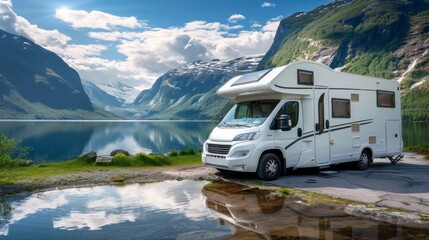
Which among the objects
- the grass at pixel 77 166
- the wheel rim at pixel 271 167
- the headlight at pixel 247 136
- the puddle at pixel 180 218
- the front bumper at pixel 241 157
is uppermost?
the headlight at pixel 247 136

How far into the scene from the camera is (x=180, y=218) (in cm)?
748

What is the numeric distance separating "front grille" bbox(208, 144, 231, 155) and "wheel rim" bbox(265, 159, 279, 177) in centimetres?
155

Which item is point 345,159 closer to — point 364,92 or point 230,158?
point 364,92

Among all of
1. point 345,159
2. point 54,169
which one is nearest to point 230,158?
point 345,159

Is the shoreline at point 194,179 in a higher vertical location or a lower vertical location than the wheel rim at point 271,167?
lower

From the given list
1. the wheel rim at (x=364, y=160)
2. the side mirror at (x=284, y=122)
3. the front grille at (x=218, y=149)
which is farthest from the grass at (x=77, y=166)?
the wheel rim at (x=364, y=160)

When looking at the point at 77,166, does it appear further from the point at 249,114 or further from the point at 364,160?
the point at 364,160

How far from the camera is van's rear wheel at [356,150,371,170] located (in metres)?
15.4

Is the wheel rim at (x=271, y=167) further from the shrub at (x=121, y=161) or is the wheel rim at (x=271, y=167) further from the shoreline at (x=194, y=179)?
the shrub at (x=121, y=161)

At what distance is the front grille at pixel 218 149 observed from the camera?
40.0 feet

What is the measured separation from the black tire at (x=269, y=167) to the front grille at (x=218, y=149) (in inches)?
50.0

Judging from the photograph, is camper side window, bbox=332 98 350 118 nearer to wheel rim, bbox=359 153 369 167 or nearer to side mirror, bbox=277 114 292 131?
wheel rim, bbox=359 153 369 167

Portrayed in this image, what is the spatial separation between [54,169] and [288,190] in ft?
35.3

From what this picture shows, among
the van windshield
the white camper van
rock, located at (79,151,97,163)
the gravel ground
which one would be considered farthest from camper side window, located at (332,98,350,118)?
rock, located at (79,151,97,163)
